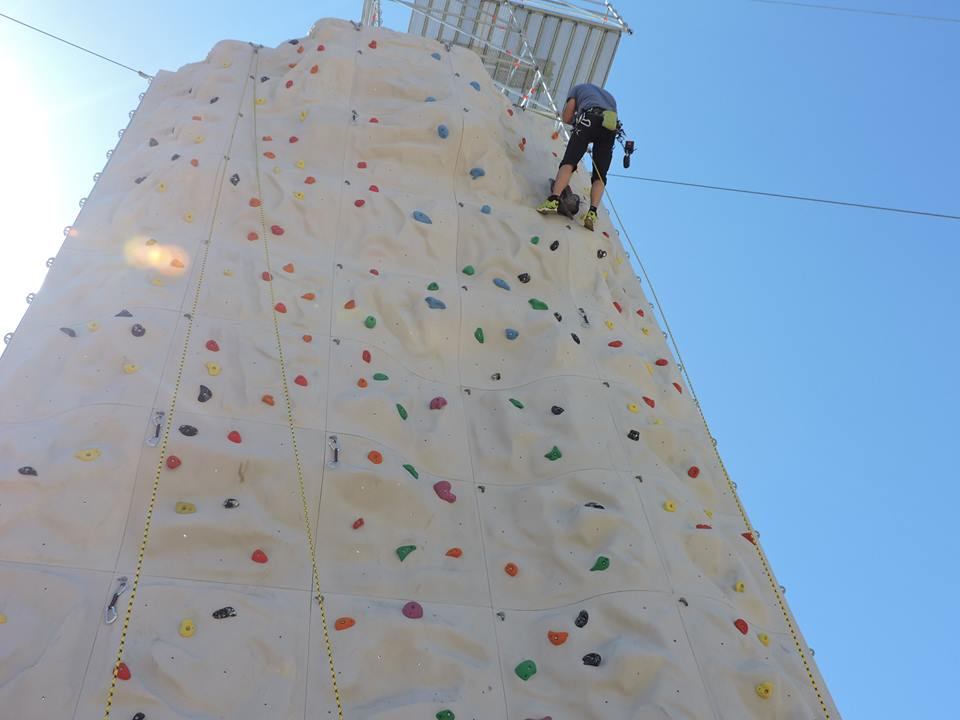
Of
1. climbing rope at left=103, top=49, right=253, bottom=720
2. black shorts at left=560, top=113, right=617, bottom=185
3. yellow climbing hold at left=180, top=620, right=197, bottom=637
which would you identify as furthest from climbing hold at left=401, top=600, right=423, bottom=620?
black shorts at left=560, top=113, right=617, bottom=185

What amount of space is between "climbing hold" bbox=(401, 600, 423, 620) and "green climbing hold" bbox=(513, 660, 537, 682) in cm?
34

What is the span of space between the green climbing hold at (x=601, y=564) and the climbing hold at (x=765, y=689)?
0.60 metres

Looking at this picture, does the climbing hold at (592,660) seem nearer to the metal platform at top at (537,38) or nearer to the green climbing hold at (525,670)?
the green climbing hold at (525,670)

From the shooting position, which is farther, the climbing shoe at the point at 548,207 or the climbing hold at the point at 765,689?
the climbing shoe at the point at 548,207

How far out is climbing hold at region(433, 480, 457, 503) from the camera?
3.24 meters

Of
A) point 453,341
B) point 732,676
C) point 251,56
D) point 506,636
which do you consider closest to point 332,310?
point 453,341

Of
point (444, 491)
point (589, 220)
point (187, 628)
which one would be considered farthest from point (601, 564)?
point (589, 220)

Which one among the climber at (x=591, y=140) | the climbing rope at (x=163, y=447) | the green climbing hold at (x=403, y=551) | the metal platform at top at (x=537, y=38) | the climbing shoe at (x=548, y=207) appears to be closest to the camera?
the climbing rope at (x=163, y=447)

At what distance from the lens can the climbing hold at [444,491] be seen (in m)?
3.24

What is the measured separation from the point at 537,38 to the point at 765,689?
23.1 feet

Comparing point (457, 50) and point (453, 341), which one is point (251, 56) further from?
point (453, 341)

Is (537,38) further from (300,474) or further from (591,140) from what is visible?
(300,474)

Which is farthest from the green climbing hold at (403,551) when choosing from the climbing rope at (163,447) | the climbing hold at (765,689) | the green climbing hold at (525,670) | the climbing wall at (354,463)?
the climbing hold at (765,689)

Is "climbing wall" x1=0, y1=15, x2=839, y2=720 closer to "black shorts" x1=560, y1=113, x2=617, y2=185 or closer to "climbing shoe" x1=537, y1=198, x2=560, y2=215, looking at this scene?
"climbing shoe" x1=537, y1=198, x2=560, y2=215
